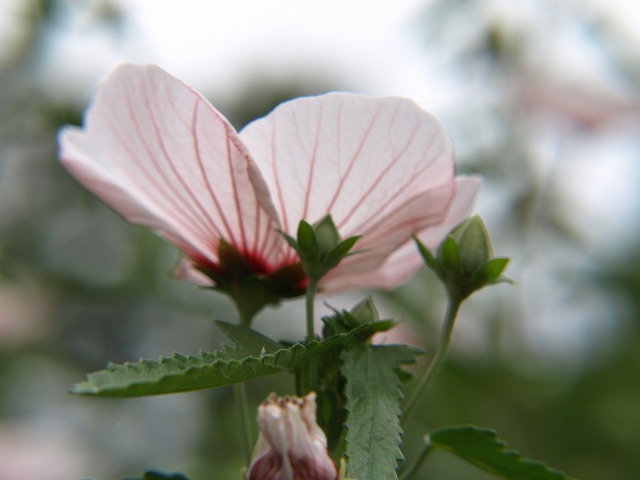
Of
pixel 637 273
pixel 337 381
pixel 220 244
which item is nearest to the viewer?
pixel 337 381

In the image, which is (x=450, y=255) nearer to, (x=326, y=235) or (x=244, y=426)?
(x=326, y=235)

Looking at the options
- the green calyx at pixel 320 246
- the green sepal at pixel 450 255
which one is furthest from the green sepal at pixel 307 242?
the green sepal at pixel 450 255

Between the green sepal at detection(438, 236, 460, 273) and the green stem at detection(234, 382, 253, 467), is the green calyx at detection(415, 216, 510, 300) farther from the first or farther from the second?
the green stem at detection(234, 382, 253, 467)

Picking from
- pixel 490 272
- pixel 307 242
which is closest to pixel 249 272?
pixel 307 242

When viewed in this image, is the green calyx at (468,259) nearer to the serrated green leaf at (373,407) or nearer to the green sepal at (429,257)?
the green sepal at (429,257)

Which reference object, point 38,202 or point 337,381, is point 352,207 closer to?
point 337,381

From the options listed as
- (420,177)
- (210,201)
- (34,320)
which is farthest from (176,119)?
(34,320)

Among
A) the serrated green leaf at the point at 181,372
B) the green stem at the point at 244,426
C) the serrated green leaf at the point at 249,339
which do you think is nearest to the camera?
the serrated green leaf at the point at 181,372
